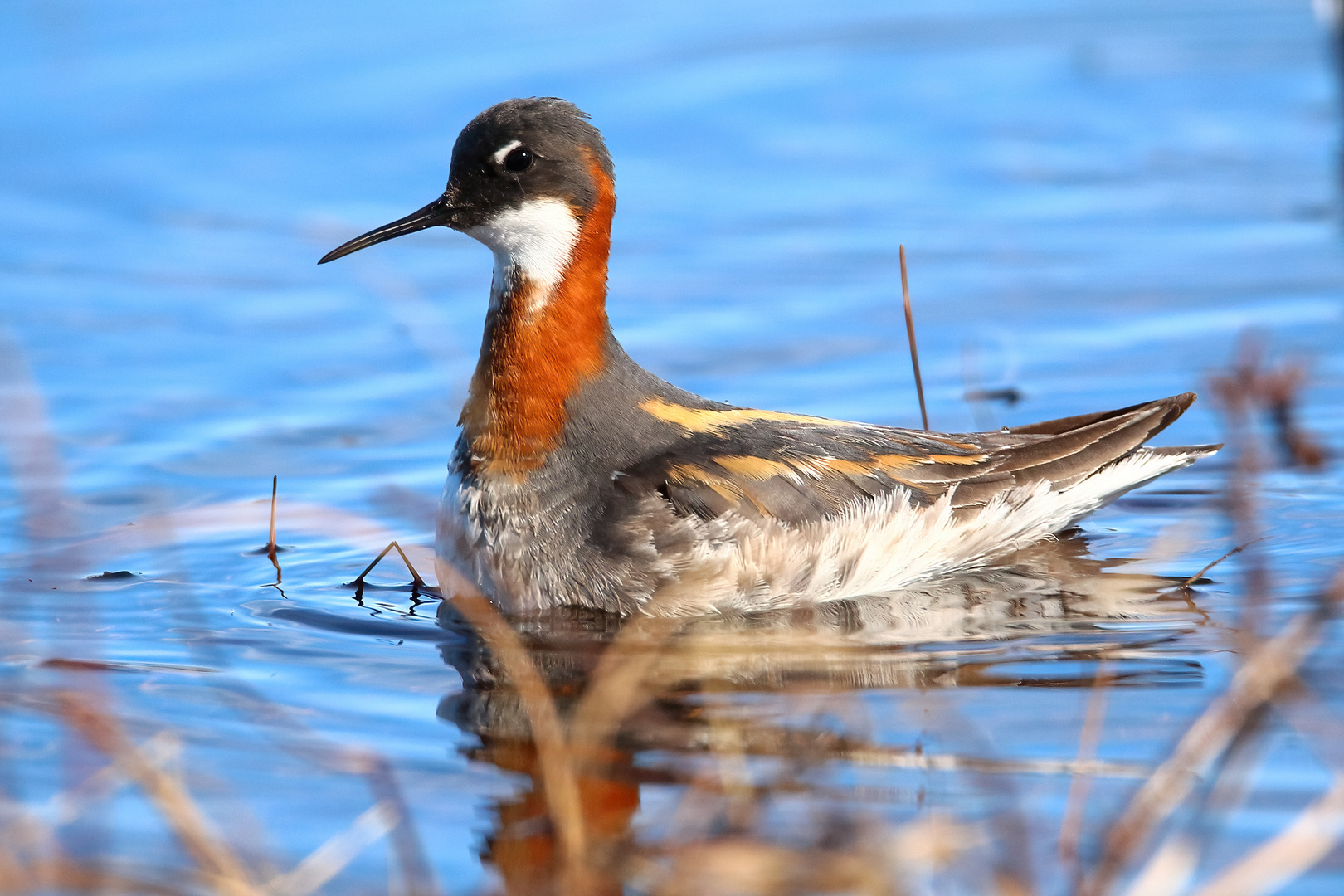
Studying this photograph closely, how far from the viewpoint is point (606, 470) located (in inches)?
241

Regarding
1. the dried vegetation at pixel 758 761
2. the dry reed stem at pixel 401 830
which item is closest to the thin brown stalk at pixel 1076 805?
the dried vegetation at pixel 758 761

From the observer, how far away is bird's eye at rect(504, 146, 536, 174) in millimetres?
6203

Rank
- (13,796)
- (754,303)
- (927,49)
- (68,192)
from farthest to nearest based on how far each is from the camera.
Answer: (927,49), (68,192), (754,303), (13,796)

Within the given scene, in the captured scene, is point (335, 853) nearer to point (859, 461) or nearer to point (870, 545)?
point (870, 545)

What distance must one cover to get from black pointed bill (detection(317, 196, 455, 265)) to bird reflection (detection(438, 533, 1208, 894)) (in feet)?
4.47

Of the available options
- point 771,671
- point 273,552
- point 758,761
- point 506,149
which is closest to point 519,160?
point 506,149

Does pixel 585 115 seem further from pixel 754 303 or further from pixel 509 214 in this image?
pixel 754 303

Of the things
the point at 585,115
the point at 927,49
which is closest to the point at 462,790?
the point at 585,115

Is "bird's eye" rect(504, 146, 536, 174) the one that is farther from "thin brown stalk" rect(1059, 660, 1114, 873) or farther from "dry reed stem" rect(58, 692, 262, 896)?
"dry reed stem" rect(58, 692, 262, 896)

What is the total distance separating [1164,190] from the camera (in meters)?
Result: 11.0

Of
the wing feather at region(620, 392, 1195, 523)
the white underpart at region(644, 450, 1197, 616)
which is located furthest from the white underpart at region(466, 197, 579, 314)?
the white underpart at region(644, 450, 1197, 616)

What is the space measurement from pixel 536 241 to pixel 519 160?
30cm

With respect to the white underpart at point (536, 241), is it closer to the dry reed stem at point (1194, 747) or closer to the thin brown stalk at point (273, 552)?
the thin brown stalk at point (273, 552)

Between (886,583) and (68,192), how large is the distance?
6.65 metres
